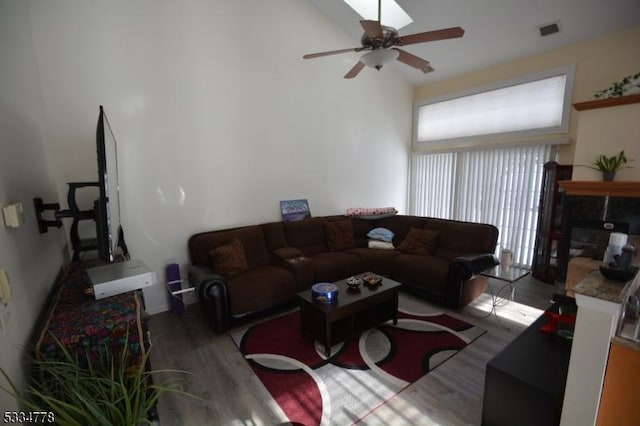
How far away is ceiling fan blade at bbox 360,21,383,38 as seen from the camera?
194cm

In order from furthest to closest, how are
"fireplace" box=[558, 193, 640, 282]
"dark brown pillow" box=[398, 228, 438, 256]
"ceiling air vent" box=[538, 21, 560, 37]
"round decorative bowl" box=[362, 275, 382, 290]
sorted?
1. "dark brown pillow" box=[398, 228, 438, 256]
2. "ceiling air vent" box=[538, 21, 560, 37]
3. "round decorative bowl" box=[362, 275, 382, 290]
4. "fireplace" box=[558, 193, 640, 282]

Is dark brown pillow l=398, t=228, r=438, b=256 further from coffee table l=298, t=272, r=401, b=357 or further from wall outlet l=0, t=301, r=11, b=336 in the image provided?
wall outlet l=0, t=301, r=11, b=336

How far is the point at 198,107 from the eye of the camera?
307cm

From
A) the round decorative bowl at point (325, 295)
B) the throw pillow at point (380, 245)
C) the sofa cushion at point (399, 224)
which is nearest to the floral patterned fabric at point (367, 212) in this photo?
the sofa cushion at point (399, 224)

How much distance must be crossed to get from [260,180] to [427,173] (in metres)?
3.35

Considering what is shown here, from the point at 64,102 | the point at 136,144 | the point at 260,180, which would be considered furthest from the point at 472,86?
the point at 64,102

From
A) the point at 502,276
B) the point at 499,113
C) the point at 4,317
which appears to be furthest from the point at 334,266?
the point at 499,113

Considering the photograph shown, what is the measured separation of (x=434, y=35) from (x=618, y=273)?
1.84 metres

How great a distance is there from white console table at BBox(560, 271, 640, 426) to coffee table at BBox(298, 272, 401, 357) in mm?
1381

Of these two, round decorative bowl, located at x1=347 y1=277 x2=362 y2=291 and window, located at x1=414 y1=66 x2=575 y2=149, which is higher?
window, located at x1=414 y1=66 x2=575 y2=149

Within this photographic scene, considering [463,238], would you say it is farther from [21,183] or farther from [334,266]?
[21,183]

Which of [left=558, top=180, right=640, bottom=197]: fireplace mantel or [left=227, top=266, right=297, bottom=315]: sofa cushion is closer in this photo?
[left=558, top=180, right=640, bottom=197]: fireplace mantel

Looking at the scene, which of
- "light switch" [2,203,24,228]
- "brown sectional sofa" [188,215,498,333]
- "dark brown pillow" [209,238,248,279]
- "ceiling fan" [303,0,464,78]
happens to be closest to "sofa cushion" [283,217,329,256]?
"brown sectional sofa" [188,215,498,333]

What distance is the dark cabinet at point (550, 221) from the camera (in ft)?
11.7
